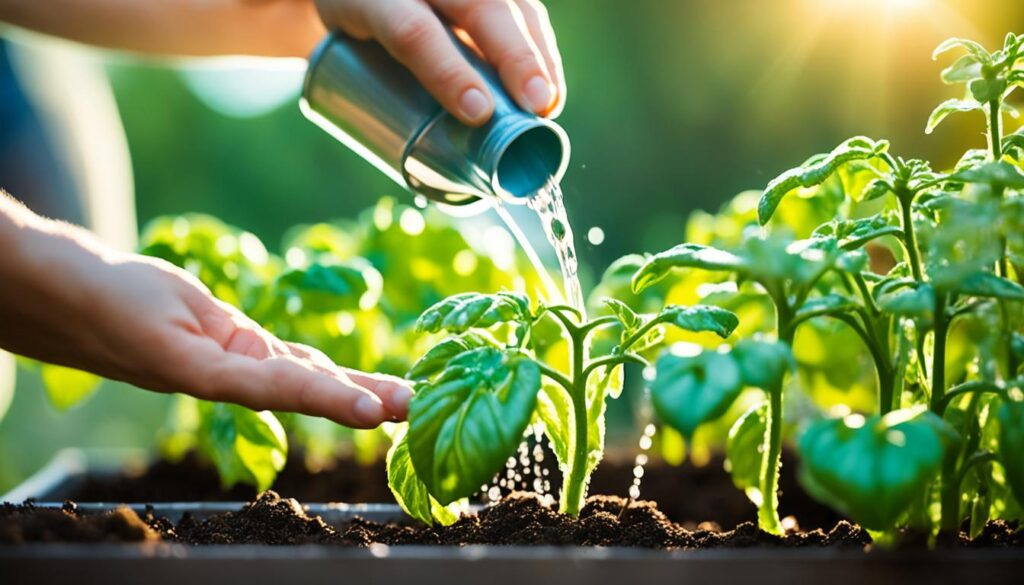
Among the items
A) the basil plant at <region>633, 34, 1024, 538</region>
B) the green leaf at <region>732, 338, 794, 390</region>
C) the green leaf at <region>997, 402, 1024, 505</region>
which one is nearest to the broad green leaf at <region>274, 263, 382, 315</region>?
the basil plant at <region>633, 34, 1024, 538</region>

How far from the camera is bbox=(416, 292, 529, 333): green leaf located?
918mm

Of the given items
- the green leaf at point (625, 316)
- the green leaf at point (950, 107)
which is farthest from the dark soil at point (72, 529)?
the green leaf at point (950, 107)

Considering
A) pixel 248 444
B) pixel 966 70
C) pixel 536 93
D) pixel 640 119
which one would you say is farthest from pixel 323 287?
pixel 640 119

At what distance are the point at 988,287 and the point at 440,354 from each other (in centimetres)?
46

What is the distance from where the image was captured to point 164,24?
163 cm

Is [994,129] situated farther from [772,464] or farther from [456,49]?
[456,49]

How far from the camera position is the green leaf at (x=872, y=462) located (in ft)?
2.30

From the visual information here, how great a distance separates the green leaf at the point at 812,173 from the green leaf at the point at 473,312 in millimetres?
237

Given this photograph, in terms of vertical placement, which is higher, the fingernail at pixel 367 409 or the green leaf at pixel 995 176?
the green leaf at pixel 995 176

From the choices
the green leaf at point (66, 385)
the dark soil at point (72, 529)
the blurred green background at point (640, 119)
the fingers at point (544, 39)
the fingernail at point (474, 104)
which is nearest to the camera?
the dark soil at point (72, 529)

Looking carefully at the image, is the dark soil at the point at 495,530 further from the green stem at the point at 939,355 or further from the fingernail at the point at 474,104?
the fingernail at the point at 474,104

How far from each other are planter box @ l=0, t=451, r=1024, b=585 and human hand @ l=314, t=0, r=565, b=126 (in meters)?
0.50

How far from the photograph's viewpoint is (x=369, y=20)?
3.67ft

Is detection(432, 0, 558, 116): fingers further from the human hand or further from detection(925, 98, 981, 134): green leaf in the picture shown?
detection(925, 98, 981, 134): green leaf
